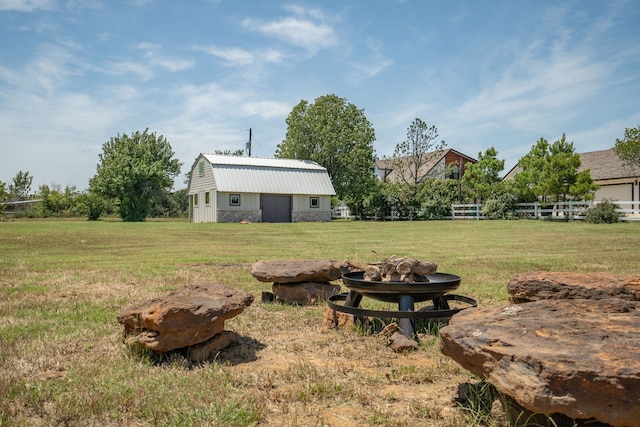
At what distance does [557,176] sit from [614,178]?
11229mm

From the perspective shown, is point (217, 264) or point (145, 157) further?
point (145, 157)

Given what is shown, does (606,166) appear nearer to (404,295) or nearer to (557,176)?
(557,176)

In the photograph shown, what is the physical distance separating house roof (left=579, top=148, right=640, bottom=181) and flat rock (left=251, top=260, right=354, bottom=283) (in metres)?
44.1

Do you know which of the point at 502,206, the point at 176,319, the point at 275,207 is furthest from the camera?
the point at 275,207

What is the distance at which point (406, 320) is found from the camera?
6.04 m

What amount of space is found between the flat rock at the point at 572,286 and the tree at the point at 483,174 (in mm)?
44000

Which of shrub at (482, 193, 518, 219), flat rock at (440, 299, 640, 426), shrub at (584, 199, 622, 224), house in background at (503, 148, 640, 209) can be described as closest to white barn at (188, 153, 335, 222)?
shrub at (482, 193, 518, 219)

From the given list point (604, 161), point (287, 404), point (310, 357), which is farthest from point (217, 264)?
point (604, 161)

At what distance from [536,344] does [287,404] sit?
1941 millimetres

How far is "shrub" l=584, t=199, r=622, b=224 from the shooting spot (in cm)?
3259

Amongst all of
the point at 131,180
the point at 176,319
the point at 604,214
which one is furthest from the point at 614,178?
the point at 176,319

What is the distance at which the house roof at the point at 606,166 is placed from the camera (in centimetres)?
4512

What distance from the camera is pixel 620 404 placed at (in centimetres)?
294

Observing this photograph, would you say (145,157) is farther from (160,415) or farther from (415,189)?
(160,415)
